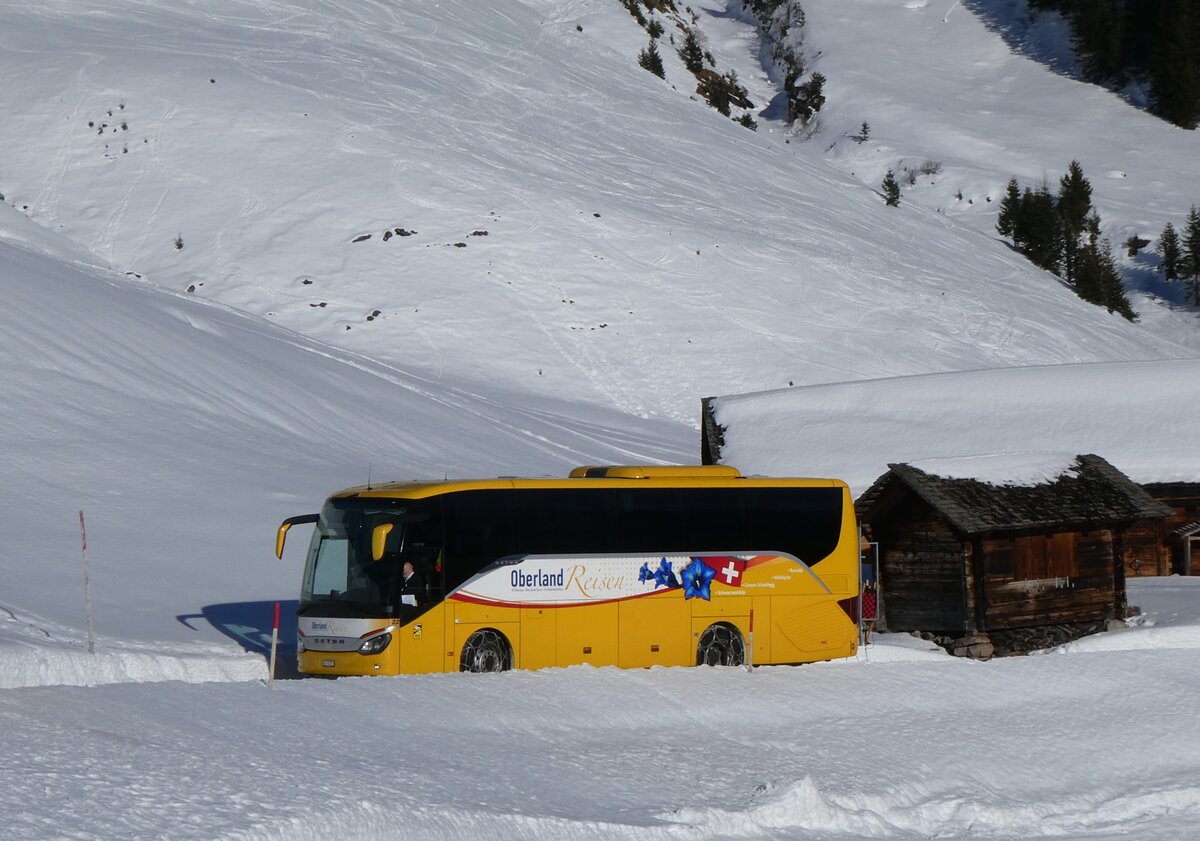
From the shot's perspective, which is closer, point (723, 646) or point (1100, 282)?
point (723, 646)

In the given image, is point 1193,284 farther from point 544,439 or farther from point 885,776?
point 885,776

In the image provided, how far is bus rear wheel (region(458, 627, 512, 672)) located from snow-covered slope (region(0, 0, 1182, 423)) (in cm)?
3356

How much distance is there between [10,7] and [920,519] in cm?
6969

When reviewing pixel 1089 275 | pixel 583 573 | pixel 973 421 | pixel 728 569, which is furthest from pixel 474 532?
pixel 1089 275

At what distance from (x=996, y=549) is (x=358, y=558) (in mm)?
12742

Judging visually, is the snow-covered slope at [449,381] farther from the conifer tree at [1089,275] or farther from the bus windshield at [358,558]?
the conifer tree at [1089,275]

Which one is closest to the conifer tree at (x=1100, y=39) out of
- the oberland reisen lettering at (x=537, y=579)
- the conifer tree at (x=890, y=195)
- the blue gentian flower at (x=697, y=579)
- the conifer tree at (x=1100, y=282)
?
the conifer tree at (x=1100, y=282)

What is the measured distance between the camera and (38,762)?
11.8m

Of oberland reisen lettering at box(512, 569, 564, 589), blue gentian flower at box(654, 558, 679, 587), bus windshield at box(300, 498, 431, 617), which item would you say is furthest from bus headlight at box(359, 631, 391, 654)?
blue gentian flower at box(654, 558, 679, 587)

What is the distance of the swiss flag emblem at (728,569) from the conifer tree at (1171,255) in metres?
70.3

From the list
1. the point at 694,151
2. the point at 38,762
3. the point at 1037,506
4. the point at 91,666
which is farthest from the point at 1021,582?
the point at 694,151

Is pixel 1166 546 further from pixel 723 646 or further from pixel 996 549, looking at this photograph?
pixel 723 646

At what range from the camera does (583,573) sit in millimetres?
18844

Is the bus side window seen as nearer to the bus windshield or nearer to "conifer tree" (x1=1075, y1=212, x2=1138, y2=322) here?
the bus windshield
